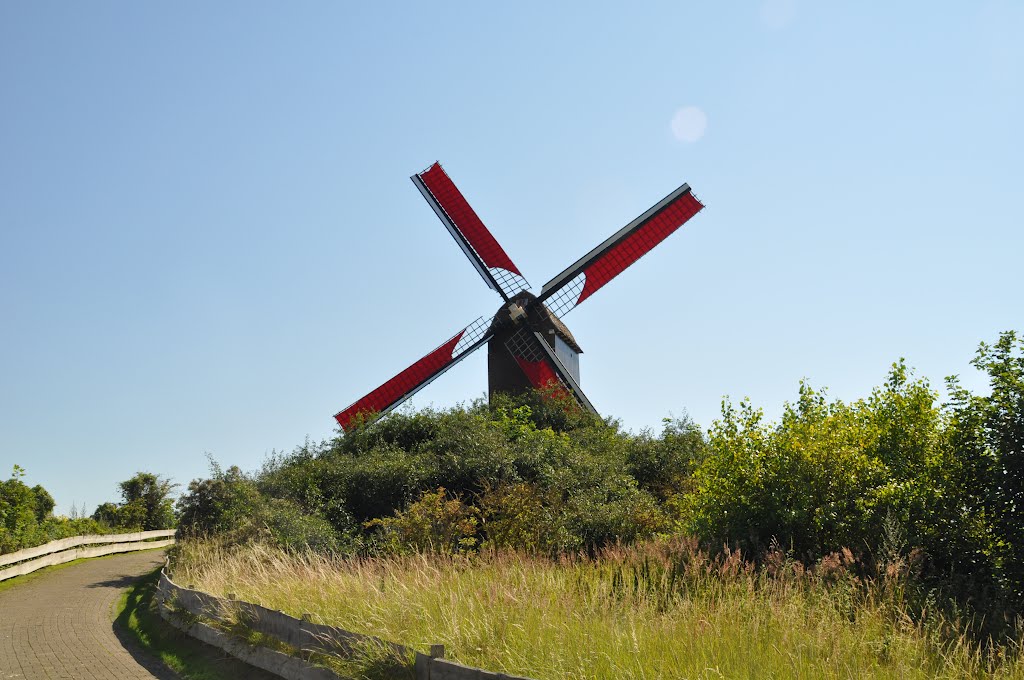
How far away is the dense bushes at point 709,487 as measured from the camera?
9.95 m

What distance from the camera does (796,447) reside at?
469 inches

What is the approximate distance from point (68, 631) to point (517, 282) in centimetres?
2165

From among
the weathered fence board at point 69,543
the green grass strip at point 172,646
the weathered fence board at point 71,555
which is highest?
the weathered fence board at point 69,543

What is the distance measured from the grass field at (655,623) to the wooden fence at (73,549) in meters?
17.9

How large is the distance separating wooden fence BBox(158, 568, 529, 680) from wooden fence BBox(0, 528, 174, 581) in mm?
13236

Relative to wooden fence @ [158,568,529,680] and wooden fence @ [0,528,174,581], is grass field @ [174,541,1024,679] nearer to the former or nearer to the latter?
wooden fence @ [158,568,529,680]

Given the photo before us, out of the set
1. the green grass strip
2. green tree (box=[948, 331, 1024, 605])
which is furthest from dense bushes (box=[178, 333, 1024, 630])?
the green grass strip

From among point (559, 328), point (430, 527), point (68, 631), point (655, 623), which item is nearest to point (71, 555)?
point (68, 631)

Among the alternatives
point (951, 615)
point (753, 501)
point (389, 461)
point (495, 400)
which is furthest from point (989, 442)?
point (495, 400)

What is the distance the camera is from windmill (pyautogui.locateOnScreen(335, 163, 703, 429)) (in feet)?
105

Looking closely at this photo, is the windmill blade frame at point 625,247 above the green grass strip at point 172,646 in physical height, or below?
above

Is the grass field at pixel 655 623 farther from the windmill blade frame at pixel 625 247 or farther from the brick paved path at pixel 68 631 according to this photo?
the windmill blade frame at pixel 625 247

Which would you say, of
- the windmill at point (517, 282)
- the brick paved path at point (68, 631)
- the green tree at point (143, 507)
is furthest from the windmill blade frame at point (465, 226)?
the green tree at point (143, 507)

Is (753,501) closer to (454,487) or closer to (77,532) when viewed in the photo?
(454,487)
